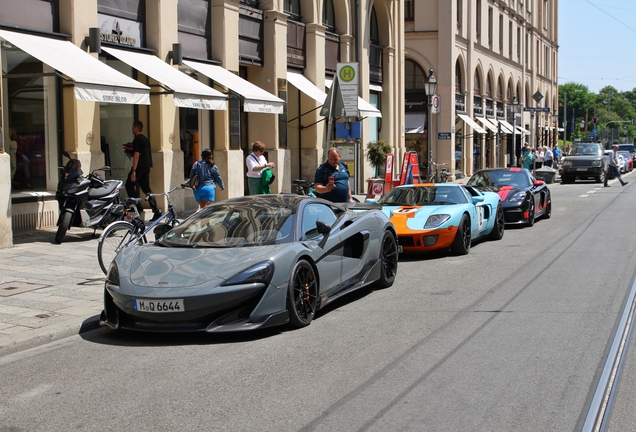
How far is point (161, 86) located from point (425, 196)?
618 cm

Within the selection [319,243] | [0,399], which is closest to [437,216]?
[319,243]

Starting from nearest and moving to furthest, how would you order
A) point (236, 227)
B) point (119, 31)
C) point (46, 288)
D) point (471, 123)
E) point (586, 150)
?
point (236, 227) → point (46, 288) → point (119, 31) → point (586, 150) → point (471, 123)

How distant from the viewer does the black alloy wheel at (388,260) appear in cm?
979

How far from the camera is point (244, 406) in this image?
5281 millimetres

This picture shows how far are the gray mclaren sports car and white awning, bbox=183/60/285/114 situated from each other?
9143 millimetres

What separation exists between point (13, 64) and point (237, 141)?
691cm

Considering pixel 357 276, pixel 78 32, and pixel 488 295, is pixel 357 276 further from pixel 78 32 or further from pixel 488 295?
pixel 78 32

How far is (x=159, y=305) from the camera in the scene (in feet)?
22.9

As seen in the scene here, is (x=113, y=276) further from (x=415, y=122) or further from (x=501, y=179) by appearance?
(x=415, y=122)

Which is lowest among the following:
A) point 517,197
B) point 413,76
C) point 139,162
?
point 517,197

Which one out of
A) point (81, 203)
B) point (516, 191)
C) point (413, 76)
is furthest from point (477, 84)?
point (81, 203)

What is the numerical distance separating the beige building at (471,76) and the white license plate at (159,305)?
26.5 m

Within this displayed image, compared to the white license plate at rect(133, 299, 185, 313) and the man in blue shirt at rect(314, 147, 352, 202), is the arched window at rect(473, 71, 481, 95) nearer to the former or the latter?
the man in blue shirt at rect(314, 147, 352, 202)

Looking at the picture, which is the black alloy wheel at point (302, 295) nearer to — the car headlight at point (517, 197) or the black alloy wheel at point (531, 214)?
the car headlight at point (517, 197)
